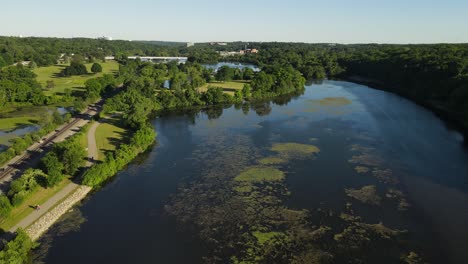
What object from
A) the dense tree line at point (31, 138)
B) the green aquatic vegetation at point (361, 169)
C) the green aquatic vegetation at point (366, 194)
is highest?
the dense tree line at point (31, 138)

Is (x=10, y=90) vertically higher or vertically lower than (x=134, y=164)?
higher

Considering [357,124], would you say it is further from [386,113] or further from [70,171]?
[70,171]

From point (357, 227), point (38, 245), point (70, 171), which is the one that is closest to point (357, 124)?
point (357, 227)

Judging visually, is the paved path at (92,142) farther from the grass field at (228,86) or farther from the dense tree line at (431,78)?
the dense tree line at (431,78)

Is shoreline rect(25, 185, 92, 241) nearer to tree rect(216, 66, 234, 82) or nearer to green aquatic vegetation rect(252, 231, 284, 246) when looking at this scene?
green aquatic vegetation rect(252, 231, 284, 246)

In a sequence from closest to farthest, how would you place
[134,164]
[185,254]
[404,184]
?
1. [185,254]
2. [404,184]
3. [134,164]

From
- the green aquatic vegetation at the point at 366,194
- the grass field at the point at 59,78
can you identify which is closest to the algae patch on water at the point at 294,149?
the green aquatic vegetation at the point at 366,194
